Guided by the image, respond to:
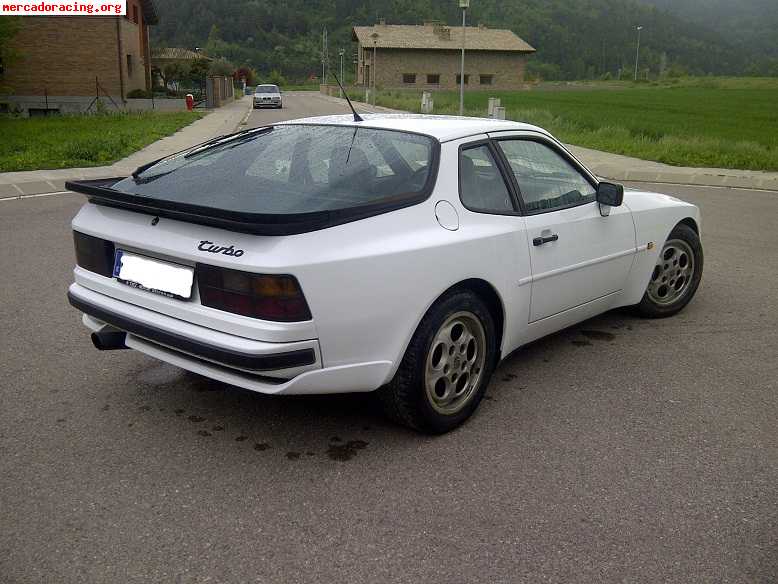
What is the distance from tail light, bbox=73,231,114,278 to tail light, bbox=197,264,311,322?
742mm

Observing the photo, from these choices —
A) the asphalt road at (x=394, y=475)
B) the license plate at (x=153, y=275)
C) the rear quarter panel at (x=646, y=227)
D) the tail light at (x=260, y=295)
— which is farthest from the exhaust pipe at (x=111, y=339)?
the rear quarter panel at (x=646, y=227)

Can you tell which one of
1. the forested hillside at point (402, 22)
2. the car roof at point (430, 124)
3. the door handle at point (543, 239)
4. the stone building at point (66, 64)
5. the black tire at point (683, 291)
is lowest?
the black tire at point (683, 291)

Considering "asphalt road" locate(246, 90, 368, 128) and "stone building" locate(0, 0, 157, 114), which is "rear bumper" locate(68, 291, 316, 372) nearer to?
"asphalt road" locate(246, 90, 368, 128)

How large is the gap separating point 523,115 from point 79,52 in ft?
75.4

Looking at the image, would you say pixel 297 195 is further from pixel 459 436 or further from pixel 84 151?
pixel 84 151

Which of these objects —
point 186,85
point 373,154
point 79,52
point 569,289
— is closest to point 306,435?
point 373,154

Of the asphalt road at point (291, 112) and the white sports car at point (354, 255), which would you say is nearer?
the white sports car at point (354, 255)

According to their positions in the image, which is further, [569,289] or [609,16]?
[609,16]

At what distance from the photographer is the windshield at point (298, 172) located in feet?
10.8

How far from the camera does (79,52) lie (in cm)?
3762

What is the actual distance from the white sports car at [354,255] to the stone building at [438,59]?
84119 mm

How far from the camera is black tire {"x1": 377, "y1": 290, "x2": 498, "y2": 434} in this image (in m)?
3.29

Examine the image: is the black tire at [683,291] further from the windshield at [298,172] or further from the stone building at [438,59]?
the stone building at [438,59]

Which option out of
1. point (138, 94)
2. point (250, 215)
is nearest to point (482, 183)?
point (250, 215)
